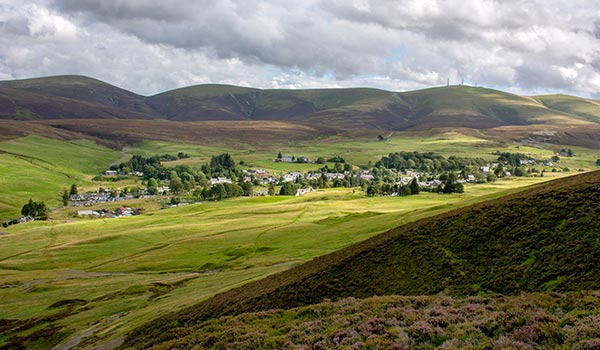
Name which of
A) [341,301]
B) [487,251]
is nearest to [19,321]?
[341,301]

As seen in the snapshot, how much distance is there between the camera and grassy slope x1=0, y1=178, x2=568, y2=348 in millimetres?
62969

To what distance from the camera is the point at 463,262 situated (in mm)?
42438

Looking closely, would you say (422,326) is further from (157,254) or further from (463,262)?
(157,254)

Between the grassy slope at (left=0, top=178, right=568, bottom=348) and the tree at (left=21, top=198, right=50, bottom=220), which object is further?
the tree at (left=21, top=198, right=50, bottom=220)

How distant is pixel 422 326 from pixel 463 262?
17.5 meters

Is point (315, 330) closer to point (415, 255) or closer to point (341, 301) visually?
point (341, 301)

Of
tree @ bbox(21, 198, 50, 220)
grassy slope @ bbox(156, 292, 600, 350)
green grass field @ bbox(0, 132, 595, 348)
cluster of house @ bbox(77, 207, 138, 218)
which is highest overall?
grassy slope @ bbox(156, 292, 600, 350)

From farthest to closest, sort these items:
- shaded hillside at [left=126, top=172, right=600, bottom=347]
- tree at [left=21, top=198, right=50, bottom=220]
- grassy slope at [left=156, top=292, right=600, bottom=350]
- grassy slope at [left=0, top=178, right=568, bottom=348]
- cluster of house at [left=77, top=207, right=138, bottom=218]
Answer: cluster of house at [left=77, top=207, right=138, bottom=218], tree at [left=21, top=198, right=50, bottom=220], grassy slope at [left=0, top=178, right=568, bottom=348], shaded hillside at [left=126, top=172, right=600, bottom=347], grassy slope at [left=156, top=292, right=600, bottom=350]

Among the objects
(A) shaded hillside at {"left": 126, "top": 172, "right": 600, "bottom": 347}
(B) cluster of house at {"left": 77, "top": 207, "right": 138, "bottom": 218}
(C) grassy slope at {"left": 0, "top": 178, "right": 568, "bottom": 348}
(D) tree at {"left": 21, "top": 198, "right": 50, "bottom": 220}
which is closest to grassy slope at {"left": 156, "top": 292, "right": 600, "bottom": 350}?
(A) shaded hillside at {"left": 126, "top": 172, "right": 600, "bottom": 347}

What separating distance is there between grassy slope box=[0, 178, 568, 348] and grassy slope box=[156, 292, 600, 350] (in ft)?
70.2

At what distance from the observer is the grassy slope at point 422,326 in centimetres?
2312

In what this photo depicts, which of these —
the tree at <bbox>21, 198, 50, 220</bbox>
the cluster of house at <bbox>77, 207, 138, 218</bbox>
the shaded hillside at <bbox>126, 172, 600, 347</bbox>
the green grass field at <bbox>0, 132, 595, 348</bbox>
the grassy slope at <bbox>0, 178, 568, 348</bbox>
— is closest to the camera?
the shaded hillside at <bbox>126, 172, 600, 347</bbox>

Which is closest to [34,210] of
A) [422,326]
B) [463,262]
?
[463,262]

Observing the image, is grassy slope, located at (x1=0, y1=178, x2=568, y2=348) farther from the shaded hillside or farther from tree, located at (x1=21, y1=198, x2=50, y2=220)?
tree, located at (x1=21, y1=198, x2=50, y2=220)
